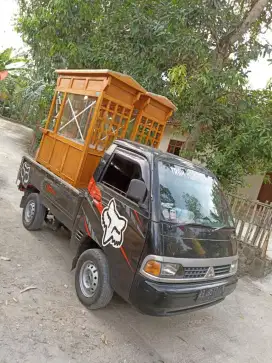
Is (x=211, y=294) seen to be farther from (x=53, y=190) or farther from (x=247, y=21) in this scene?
(x=247, y=21)

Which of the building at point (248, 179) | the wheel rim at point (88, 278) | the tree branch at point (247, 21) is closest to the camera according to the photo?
the wheel rim at point (88, 278)

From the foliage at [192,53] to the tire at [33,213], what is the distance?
11.3ft

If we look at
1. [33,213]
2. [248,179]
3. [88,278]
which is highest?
[248,179]

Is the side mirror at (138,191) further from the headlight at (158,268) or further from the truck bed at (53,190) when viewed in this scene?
the truck bed at (53,190)

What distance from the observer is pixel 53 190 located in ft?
15.1

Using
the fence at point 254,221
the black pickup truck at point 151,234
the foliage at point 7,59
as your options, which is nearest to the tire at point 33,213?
the black pickup truck at point 151,234

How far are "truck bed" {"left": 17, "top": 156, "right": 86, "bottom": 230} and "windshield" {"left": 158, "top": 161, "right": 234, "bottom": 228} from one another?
1.24 meters

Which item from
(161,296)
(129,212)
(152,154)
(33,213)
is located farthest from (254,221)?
(33,213)

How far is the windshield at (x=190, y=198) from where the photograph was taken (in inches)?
127

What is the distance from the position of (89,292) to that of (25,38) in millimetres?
7393

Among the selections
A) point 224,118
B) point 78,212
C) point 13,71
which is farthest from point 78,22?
point 13,71

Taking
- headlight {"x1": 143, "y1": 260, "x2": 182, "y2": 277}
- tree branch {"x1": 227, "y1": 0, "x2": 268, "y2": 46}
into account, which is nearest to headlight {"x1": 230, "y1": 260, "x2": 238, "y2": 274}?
headlight {"x1": 143, "y1": 260, "x2": 182, "y2": 277}

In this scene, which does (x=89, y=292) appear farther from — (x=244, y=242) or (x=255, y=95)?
(x=255, y=95)

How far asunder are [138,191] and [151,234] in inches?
19.5
